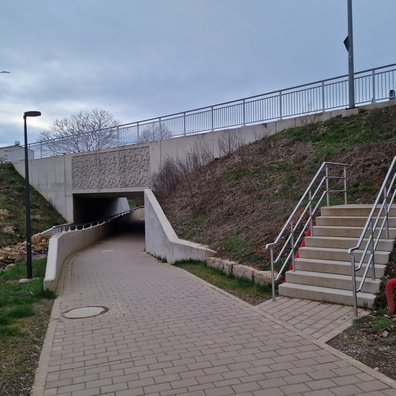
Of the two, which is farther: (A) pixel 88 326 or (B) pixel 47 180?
(B) pixel 47 180

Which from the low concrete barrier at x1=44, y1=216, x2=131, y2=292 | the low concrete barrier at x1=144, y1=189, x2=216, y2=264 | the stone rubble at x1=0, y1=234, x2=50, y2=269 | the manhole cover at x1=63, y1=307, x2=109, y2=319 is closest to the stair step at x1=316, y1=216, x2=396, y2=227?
the low concrete barrier at x1=144, y1=189, x2=216, y2=264

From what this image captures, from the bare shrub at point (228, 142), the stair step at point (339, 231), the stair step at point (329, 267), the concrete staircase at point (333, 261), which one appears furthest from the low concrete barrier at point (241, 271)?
the bare shrub at point (228, 142)

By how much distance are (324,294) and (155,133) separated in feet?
59.2

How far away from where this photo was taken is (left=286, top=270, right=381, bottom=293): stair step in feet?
18.6

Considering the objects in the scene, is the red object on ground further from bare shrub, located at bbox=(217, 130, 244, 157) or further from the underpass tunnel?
the underpass tunnel

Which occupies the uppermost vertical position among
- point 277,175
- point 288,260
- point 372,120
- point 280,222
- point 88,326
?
point 372,120

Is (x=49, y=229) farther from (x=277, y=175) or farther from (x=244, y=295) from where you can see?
(x=244, y=295)

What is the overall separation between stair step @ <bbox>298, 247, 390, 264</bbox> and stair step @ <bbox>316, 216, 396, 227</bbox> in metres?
0.82

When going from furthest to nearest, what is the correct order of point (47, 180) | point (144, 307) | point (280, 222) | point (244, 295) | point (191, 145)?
point (47, 180) < point (191, 145) < point (280, 222) < point (244, 295) < point (144, 307)

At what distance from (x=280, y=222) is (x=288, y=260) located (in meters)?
2.13

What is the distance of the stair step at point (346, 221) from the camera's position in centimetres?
719

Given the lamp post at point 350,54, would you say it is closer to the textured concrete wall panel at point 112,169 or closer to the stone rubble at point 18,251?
the textured concrete wall panel at point 112,169

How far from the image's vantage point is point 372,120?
45.0 ft

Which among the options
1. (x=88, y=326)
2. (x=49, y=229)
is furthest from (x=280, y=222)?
(x=49, y=229)
